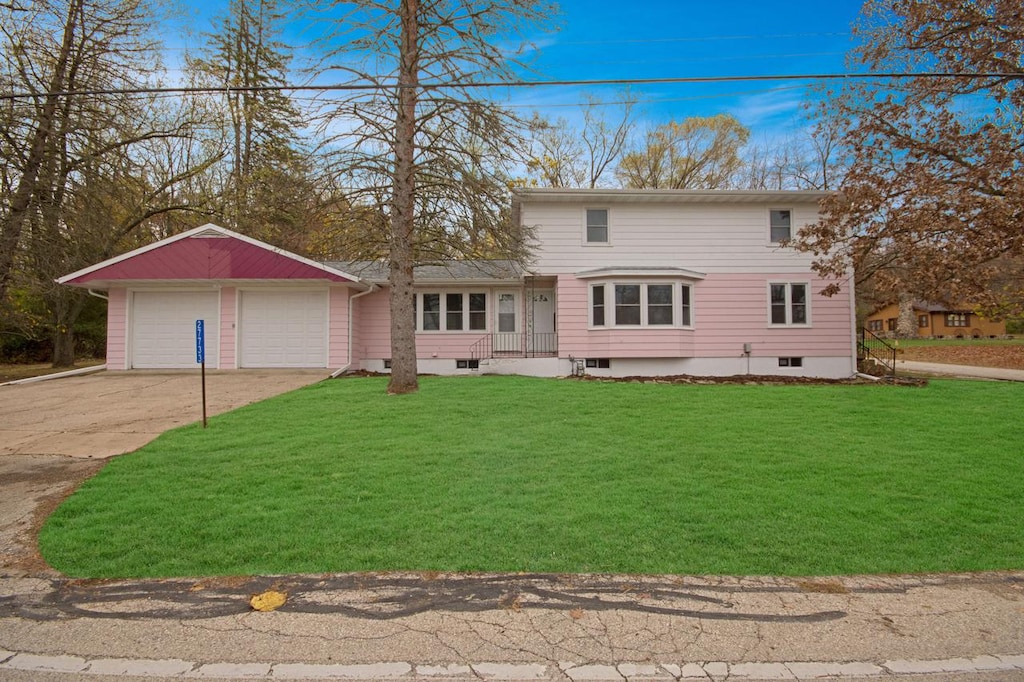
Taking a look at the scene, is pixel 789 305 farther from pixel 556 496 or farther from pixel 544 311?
pixel 556 496

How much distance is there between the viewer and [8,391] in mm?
12891

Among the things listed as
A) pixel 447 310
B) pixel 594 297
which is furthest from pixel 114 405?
pixel 594 297

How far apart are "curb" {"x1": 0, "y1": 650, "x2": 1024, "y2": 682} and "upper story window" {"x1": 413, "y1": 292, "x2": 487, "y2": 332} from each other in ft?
49.5

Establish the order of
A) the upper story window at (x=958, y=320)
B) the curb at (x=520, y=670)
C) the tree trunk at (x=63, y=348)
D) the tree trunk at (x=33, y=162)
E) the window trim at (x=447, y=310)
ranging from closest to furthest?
the curb at (x=520, y=670)
the tree trunk at (x=33, y=162)
the window trim at (x=447, y=310)
the tree trunk at (x=63, y=348)
the upper story window at (x=958, y=320)

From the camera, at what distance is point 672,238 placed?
16.8 m

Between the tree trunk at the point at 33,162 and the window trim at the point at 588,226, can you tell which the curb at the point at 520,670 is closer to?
the tree trunk at the point at 33,162

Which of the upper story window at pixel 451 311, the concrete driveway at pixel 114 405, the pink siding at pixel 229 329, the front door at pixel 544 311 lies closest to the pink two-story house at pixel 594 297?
the pink siding at pixel 229 329

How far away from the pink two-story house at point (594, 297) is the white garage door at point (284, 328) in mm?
35

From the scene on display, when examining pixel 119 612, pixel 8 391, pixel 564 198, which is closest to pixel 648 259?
pixel 564 198

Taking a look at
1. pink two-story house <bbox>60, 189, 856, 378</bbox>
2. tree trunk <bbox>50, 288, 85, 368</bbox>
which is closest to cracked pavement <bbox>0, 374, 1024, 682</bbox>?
pink two-story house <bbox>60, 189, 856, 378</bbox>

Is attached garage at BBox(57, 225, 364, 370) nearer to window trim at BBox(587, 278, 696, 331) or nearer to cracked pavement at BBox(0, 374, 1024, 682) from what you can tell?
window trim at BBox(587, 278, 696, 331)

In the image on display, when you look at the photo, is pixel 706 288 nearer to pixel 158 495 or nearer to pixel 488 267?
pixel 488 267

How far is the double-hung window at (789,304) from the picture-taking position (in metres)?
16.9

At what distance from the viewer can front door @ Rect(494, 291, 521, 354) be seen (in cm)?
1789
